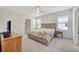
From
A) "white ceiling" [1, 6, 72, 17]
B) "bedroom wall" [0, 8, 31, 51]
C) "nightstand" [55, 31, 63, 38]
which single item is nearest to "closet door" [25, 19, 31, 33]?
"bedroom wall" [0, 8, 31, 51]

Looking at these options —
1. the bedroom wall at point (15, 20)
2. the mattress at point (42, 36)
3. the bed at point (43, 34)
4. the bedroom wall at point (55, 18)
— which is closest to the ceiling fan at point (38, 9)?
the bedroom wall at point (55, 18)

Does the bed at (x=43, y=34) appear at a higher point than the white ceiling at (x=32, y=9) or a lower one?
lower

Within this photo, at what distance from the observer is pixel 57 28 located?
239cm

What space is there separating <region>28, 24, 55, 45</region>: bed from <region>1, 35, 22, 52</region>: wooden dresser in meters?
0.31

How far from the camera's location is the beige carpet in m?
2.29

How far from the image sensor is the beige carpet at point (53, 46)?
229cm

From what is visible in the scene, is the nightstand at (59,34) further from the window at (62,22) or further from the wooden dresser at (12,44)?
the wooden dresser at (12,44)

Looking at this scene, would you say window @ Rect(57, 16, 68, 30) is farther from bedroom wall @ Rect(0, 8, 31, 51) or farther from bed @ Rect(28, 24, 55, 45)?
bedroom wall @ Rect(0, 8, 31, 51)

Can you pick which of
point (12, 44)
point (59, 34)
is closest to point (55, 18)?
point (59, 34)

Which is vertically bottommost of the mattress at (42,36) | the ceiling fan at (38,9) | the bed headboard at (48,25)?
the mattress at (42,36)

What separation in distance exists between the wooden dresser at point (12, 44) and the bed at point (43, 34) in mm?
306

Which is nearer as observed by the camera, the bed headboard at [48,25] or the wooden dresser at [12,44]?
the wooden dresser at [12,44]
